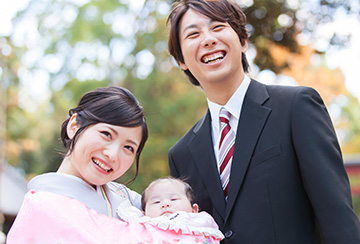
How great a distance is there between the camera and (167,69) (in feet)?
40.9

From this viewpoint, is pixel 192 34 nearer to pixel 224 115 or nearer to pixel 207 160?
pixel 224 115

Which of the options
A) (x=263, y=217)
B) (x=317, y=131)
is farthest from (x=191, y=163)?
(x=317, y=131)

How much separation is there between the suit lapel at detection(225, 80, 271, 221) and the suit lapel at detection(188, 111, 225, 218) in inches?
4.4

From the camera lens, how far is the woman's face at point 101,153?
2.21 meters

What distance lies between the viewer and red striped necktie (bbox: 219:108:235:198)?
2576mm

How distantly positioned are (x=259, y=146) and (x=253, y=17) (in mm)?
4214

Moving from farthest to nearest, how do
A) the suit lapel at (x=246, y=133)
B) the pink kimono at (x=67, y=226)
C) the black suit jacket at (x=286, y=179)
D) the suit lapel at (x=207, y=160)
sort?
the suit lapel at (x=207, y=160), the suit lapel at (x=246, y=133), the black suit jacket at (x=286, y=179), the pink kimono at (x=67, y=226)

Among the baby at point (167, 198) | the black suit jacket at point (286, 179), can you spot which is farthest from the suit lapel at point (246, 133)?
the baby at point (167, 198)

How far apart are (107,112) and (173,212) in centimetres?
72

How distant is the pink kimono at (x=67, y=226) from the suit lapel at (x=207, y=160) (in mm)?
447

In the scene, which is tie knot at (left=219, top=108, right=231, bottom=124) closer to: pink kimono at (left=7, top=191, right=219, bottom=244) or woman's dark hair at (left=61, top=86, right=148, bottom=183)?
woman's dark hair at (left=61, top=86, right=148, bottom=183)

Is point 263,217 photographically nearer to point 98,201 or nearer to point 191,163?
point 191,163

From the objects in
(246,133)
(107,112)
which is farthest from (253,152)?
(107,112)

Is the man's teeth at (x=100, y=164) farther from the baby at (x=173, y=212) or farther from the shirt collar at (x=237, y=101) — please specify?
the shirt collar at (x=237, y=101)
